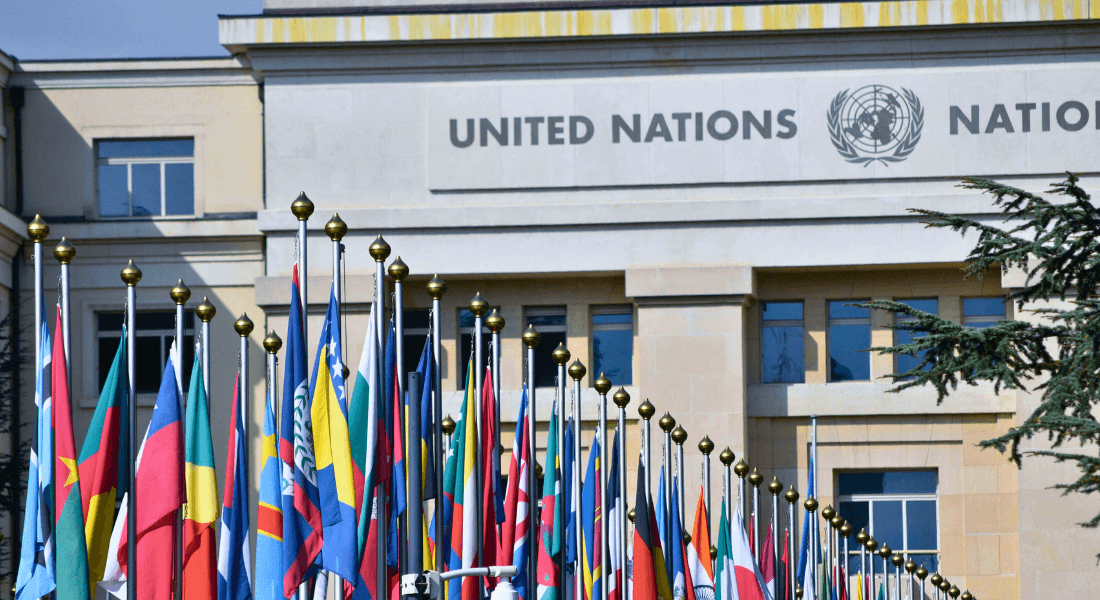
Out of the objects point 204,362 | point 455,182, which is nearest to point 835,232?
point 455,182

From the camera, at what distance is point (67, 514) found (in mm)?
14320

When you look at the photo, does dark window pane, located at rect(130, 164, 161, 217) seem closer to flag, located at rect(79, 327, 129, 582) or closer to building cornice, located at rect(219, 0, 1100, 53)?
building cornice, located at rect(219, 0, 1100, 53)

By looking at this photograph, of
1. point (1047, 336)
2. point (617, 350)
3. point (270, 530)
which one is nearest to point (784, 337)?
point (617, 350)

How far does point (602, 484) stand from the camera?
65.7 ft

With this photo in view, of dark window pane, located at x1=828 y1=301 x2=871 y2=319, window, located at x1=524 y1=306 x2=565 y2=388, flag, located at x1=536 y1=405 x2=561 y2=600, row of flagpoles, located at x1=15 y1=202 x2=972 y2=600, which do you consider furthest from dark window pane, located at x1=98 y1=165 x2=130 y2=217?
row of flagpoles, located at x1=15 y1=202 x2=972 y2=600

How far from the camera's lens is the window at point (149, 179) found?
121ft

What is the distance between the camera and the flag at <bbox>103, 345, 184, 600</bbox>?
14719 millimetres

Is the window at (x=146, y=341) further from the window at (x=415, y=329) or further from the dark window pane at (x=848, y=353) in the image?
the dark window pane at (x=848, y=353)

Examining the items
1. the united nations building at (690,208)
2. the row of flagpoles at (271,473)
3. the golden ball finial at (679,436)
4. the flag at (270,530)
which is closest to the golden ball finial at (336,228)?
the row of flagpoles at (271,473)

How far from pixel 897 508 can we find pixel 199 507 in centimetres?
2281

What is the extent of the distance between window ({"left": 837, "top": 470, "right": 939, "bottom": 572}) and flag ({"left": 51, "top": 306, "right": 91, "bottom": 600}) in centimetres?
2363

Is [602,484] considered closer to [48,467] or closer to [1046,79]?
[48,467]

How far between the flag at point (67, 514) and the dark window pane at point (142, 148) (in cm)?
2280

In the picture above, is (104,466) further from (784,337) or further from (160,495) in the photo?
(784,337)
